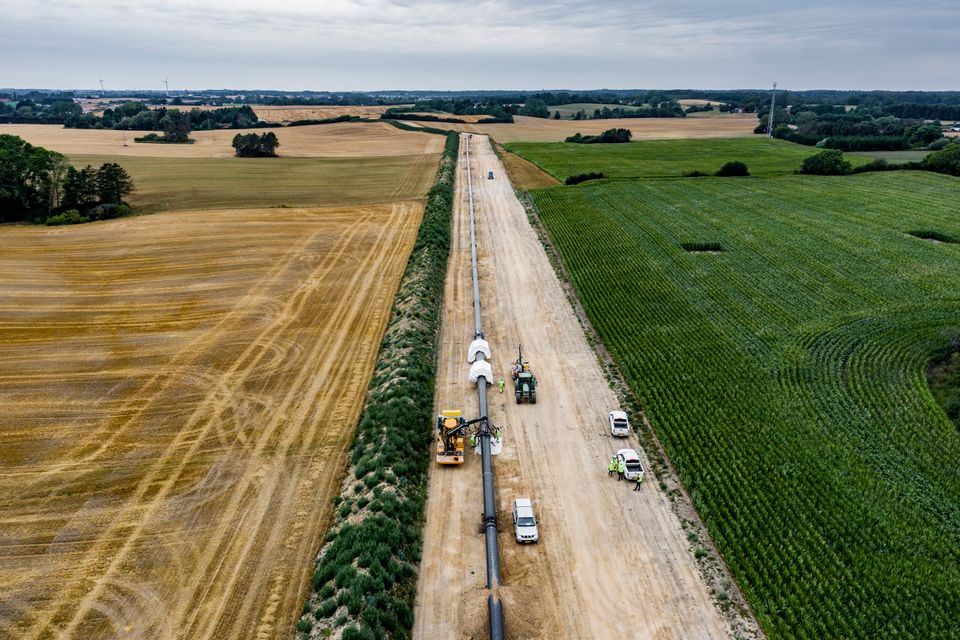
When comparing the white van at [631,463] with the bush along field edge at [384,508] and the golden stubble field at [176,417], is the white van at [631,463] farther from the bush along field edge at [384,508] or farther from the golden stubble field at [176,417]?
the golden stubble field at [176,417]

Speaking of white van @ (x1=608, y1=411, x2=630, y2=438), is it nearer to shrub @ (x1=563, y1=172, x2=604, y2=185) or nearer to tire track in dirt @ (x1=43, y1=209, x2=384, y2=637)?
tire track in dirt @ (x1=43, y1=209, x2=384, y2=637)

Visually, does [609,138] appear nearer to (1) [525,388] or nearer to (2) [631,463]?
(1) [525,388]

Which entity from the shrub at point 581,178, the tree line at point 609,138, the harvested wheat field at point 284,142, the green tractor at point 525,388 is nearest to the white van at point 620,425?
the green tractor at point 525,388

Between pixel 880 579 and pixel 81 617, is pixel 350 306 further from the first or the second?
pixel 880 579

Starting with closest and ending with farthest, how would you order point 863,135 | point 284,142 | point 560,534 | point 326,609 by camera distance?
point 326,609 → point 560,534 → point 863,135 → point 284,142

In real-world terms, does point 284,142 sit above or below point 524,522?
above

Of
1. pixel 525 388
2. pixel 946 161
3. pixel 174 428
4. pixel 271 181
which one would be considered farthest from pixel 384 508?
pixel 946 161

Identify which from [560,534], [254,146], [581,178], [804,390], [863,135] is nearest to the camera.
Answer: [560,534]
